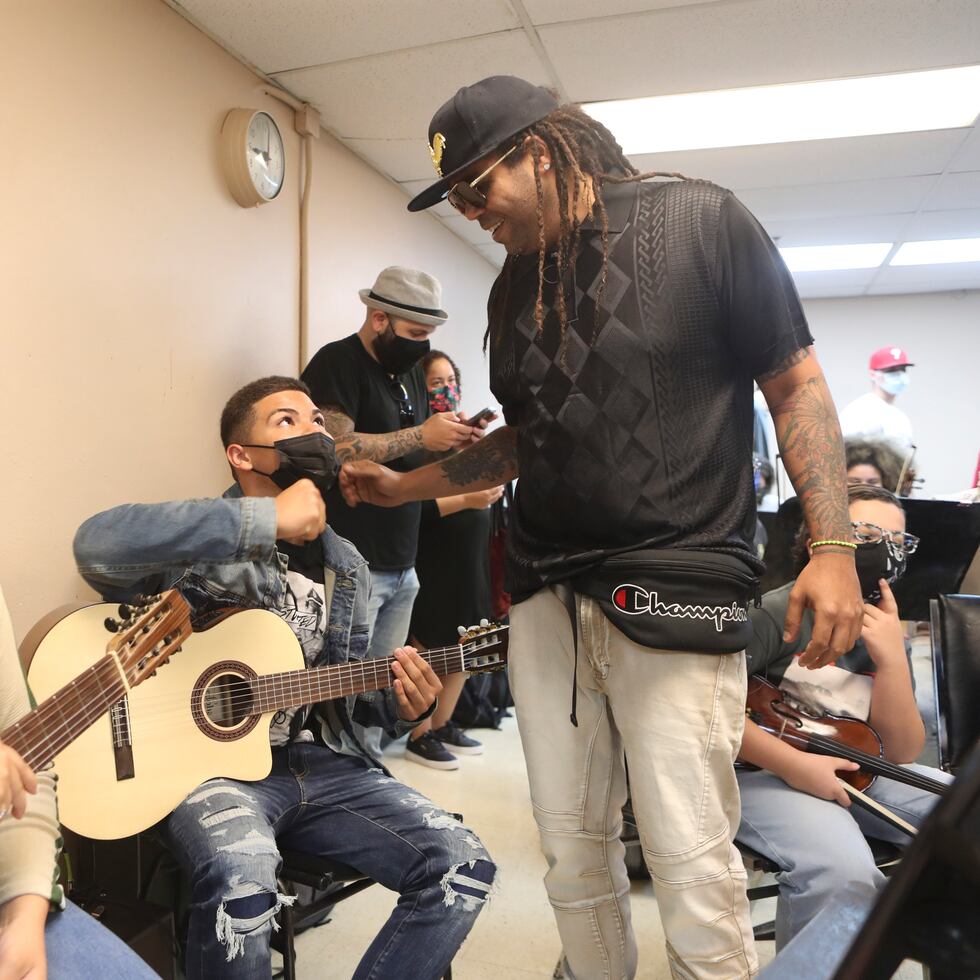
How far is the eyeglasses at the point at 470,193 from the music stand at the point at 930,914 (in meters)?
1.09

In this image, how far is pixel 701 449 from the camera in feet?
3.81

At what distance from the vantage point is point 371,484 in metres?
1.77

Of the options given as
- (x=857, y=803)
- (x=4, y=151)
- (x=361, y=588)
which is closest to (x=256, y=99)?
(x=4, y=151)

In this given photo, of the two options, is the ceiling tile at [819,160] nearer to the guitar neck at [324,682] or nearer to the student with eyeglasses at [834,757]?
the student with eyeglasses at [834,757]

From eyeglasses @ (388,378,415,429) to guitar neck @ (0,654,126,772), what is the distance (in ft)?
5.52

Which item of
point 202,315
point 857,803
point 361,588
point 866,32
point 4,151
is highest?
point 866,32

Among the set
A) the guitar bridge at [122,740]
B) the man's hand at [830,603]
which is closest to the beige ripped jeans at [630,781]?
the man's hand at [830,603]

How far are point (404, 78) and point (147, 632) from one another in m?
2.34

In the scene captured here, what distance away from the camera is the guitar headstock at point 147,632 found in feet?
4.44

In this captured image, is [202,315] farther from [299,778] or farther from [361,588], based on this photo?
[299,778]

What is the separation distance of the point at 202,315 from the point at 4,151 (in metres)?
0.79

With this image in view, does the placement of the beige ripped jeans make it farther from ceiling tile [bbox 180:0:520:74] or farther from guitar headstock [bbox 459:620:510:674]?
ceiling tile [bbox 180:0:520:74]

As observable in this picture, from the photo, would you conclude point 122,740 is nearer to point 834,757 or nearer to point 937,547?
point 834,757

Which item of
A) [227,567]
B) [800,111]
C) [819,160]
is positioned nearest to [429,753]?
[227,567]
